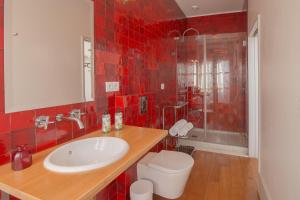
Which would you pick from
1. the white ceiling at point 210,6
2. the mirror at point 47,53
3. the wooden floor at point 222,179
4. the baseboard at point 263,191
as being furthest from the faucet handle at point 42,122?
the white ceiling at point 210,6

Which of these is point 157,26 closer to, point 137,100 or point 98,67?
point 137,100

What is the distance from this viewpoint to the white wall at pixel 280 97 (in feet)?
3.61

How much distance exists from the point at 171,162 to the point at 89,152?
→ 0.86m

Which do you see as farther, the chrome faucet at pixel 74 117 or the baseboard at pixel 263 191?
the baseboard at pixel 263 191

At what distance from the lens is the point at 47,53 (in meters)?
1.16

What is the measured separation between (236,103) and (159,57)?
6.94ft

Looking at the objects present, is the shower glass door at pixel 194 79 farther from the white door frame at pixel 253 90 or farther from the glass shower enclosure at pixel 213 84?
the white door frame at pixel 253 90

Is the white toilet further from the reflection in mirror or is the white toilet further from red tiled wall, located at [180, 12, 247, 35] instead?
red tiled wall, located at [180, 12, 247, 35]

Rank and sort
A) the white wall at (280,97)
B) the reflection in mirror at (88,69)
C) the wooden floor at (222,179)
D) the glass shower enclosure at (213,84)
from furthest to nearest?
1. the glass shower enclosure at (213,84)
2. the wooden floor at (222,179)
3. the reflection in mirror at (88,69)
4. the white wall at (280,97)

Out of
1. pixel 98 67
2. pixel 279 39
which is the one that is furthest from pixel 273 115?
pixel 98 67

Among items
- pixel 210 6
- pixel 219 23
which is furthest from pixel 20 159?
pixel 219 23

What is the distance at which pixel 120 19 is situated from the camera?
1.80 metres

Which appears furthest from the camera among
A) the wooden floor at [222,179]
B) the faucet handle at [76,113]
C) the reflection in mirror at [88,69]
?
the wooden floor at [222,179]

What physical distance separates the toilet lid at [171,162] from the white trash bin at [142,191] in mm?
169
